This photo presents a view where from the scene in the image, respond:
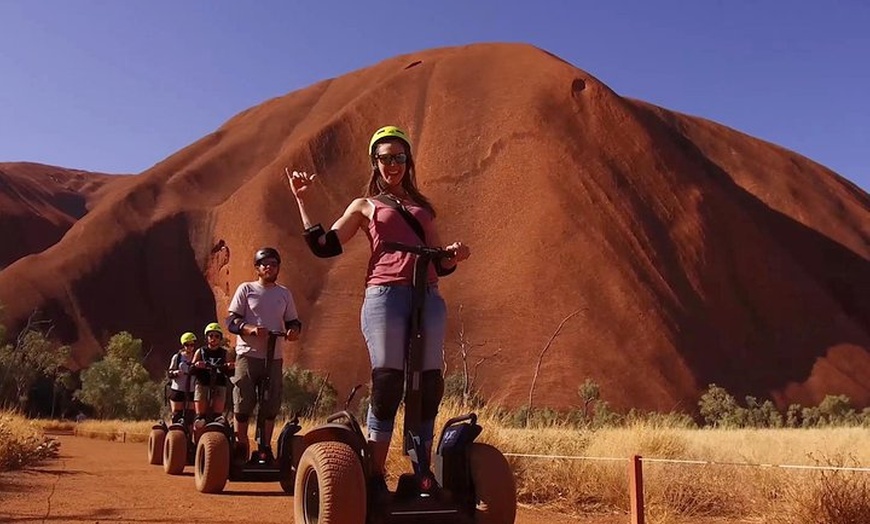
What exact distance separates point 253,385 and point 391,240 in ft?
12.0

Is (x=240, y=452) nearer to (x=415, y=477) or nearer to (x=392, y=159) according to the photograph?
(x=415, y=477)

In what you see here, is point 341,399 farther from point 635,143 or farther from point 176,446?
point 176,446

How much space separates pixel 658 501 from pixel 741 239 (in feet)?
186

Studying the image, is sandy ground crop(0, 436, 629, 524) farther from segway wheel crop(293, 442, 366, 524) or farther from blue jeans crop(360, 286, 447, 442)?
blue jeans crop(360, 286, 447, 442)

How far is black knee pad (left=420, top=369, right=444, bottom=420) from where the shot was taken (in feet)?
12.5

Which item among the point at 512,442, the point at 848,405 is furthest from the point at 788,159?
the point at 512,442

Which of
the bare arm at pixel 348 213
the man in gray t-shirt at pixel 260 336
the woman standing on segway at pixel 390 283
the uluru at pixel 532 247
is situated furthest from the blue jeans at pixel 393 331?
the uluru at pixel 532 247

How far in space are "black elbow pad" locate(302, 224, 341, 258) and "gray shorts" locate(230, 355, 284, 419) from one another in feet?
11.2

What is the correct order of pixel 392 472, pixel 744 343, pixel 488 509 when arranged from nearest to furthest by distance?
pixel 488 509 < pixel 392 472 < pixel 744 343

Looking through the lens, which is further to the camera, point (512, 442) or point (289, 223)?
point (289, 223)

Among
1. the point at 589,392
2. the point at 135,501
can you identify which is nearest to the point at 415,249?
the point at 135,501

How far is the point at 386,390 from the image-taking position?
3.80 m

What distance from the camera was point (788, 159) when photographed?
82312 millimetres

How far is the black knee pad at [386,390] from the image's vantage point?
3.80 meters
